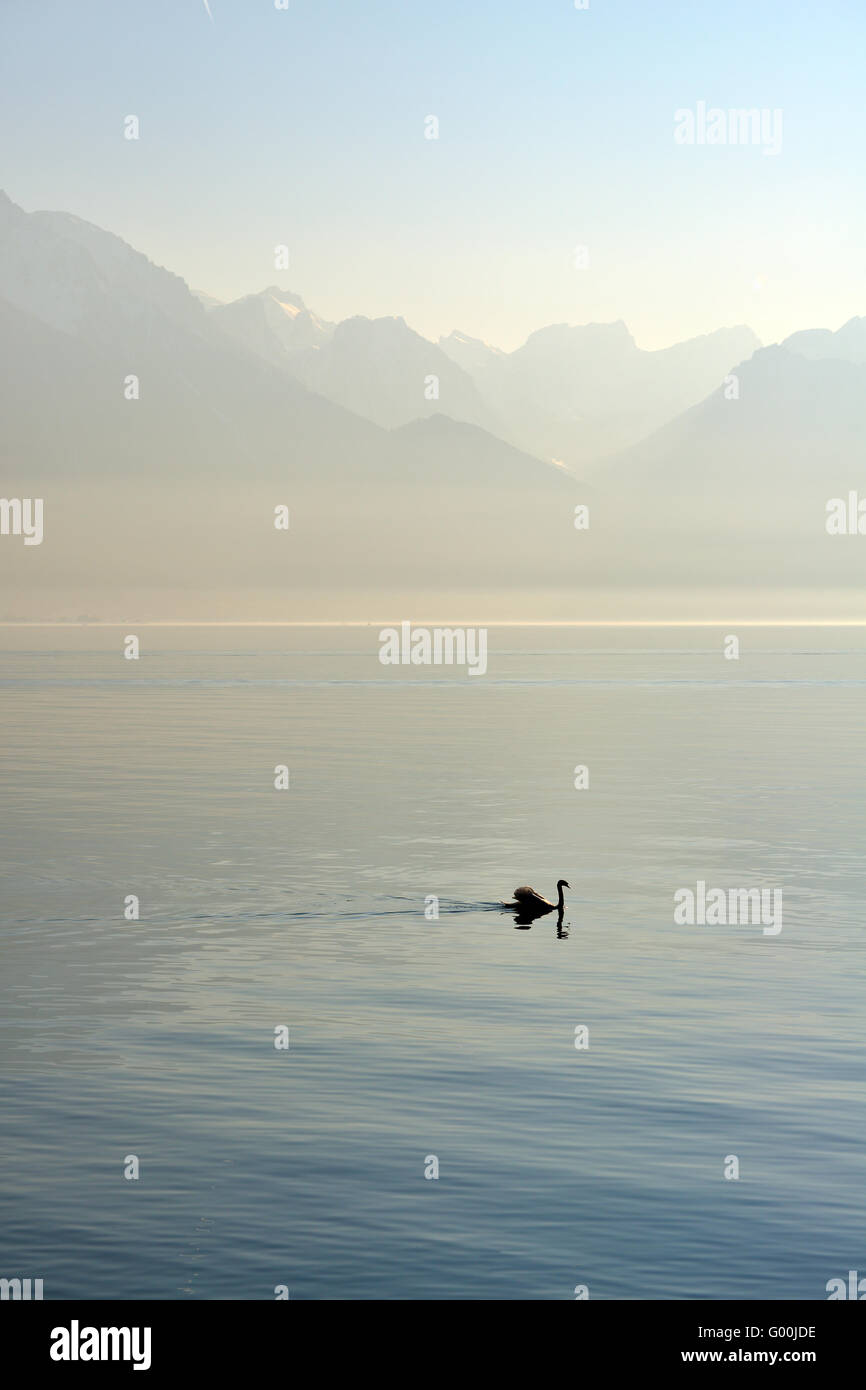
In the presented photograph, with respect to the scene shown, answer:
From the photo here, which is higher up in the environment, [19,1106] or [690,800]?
[690,800]

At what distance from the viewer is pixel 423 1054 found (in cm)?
3212

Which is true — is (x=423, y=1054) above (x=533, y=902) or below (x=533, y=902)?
below

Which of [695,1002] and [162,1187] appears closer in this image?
[162,1187]

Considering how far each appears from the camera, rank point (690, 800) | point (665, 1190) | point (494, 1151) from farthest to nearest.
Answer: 1. point (690, 800)
2. point (494, 1151)
3. point (665, 1190)

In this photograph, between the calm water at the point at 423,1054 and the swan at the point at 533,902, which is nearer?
the calm water at the point at 423,1054

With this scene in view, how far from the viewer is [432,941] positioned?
4438cm

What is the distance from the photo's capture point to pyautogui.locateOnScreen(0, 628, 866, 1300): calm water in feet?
72.5

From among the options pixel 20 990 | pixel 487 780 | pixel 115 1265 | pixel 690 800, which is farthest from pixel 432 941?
pixel 487 780

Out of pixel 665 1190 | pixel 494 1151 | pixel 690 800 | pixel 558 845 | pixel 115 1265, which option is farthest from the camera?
pixel 690 800

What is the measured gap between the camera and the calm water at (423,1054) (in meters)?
22.1

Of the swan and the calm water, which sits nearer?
the calm water

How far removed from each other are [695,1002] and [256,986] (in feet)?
31.4
